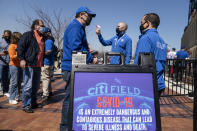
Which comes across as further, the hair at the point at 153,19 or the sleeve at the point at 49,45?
the sleeve at the point at 49,45

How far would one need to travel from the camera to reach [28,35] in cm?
400

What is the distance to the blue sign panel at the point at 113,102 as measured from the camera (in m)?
1.74

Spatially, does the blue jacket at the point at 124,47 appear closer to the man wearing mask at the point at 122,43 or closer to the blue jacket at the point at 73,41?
the man wearing mask at the point at 122,43

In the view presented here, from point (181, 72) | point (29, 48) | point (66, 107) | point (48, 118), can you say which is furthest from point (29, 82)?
point (181, 72)

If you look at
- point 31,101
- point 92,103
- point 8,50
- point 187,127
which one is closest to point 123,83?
point 92,103

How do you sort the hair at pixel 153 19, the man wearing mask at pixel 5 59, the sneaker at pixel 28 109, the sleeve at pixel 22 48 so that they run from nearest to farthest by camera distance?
the hair at pixel 153 19 < the sleeve at pixel 22 48 < the sneaker at pixel 28 109 < the man wearing mask at pixel 5 59

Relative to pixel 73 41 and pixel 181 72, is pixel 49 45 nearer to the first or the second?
pixel 73 41

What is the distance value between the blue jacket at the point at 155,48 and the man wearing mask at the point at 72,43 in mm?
721

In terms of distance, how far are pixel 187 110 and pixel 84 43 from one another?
342cm

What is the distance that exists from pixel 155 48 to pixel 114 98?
88 cm

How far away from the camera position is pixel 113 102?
1781 mm

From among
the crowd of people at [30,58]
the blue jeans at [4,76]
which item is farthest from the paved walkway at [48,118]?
the blue jeans at [4,76]

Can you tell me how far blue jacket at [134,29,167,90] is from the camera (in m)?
2.19

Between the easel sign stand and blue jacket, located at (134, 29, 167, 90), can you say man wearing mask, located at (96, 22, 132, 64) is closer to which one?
blue jacket, located at (134, 29, 167, 90)
